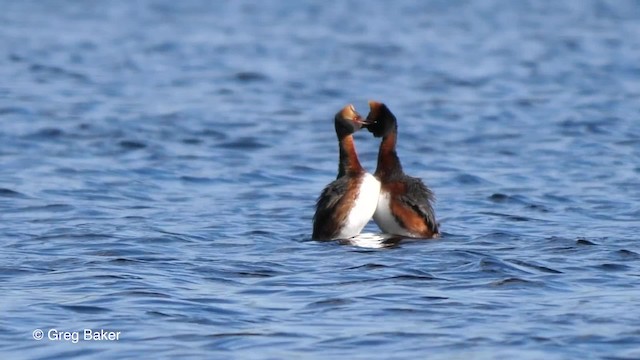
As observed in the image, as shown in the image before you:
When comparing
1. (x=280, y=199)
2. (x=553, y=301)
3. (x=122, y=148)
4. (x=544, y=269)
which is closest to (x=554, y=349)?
(x=553, y=301)

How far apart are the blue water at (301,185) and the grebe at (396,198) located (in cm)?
23

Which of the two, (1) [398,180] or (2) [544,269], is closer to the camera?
(2) [544,269]

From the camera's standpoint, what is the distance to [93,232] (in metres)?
12.4

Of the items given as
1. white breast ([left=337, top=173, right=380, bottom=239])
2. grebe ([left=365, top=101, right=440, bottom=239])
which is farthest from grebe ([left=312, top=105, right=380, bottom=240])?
grebe ([left=365, top=101, right=440, bottom=239])

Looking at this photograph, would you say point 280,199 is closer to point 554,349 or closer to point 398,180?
point 398,180

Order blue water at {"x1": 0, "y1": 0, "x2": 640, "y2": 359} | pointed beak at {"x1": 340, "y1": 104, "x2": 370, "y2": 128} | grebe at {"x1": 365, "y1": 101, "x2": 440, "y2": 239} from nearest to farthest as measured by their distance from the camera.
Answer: blue water at {"x1": 0, "y1": 0, "x2": 640, "y2": 359}, grebe at {"x1": 365, "y1": 101, "x2": 440, "y2": 239}, pointed beak at {"x1": 340, "y1": 104, "x2": 370, "y2": 128}

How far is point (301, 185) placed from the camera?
15922 millimetres

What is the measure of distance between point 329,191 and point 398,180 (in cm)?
61

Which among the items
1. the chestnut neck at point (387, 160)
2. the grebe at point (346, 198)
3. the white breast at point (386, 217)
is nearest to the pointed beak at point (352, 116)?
the grebe at point (346, 198)

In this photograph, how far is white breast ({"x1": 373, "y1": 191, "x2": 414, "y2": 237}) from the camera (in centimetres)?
1178

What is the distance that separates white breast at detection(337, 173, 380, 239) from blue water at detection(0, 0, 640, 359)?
19cm

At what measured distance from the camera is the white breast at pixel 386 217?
11781mm

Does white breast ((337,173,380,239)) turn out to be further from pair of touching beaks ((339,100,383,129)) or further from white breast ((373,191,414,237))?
pair of touching beaks ((339,100,383,129))

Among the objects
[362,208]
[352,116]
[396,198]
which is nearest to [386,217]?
[396,198]
